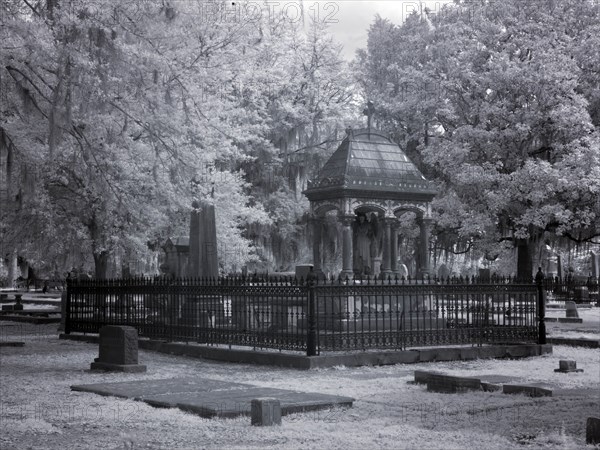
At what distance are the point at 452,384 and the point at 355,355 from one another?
178 inches

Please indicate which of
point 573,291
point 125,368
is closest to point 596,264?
point 573,291

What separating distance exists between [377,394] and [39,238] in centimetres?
A: 1983

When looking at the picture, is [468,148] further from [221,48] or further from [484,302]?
[484,302]

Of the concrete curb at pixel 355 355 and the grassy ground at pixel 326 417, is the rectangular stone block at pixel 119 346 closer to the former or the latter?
the grassy ground at pixel 326 417

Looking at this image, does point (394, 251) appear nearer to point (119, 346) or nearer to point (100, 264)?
point (119, 346)

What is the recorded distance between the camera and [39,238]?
30.2 meters

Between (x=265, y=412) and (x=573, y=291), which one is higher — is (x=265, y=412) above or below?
below

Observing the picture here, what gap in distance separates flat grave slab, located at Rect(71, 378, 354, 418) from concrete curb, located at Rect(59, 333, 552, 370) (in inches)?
125

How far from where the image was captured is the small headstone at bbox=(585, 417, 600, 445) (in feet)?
28.7

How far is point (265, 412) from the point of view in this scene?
10.2 m

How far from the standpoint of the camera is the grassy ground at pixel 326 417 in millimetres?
9320

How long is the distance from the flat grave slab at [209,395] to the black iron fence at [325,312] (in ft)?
13.4

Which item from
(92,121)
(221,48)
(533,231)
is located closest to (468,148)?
(533,231)

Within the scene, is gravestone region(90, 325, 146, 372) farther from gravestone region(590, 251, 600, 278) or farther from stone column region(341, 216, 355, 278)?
gravestone region(590, 251, 600, 278)
